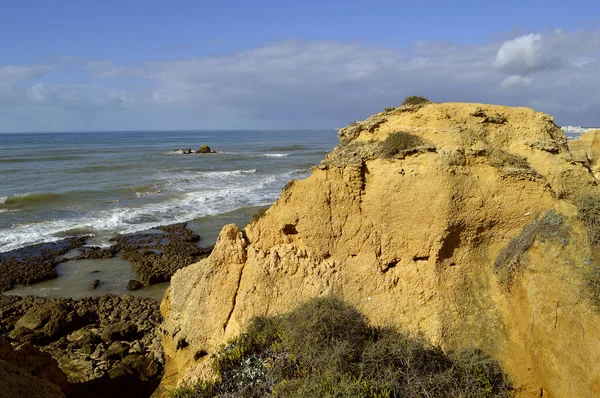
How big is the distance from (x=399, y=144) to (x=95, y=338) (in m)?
10.1

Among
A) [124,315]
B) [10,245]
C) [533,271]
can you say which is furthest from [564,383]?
[10,245]

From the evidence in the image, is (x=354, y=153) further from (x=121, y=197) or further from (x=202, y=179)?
(x=202, y=179)

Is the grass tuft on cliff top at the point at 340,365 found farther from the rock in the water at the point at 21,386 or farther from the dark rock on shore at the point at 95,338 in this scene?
the dark rock on shore at the point at 95,338

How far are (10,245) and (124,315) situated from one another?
10.6 m

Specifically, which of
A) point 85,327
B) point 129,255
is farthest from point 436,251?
point 129,255

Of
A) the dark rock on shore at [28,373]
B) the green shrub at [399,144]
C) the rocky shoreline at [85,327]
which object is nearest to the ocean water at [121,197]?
the rocky shoreline at [85,327]

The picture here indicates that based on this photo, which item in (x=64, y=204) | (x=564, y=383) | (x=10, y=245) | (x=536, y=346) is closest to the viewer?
(x=564, y=383)

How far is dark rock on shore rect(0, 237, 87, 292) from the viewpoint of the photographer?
17047mm

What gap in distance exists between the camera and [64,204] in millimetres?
28484

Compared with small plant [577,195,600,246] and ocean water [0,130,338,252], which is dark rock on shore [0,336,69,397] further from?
ocean water [0,130,338,252]

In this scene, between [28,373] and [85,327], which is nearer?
[28,373]

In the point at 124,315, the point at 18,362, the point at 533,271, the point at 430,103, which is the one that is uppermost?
the point at 430,103

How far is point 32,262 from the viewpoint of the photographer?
1841 centimetres

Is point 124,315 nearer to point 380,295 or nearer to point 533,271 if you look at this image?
point 380,295
